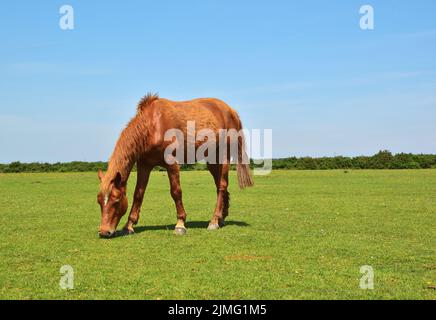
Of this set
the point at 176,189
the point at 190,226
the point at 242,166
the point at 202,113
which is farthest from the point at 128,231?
the point at 242,166

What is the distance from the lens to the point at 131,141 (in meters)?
11.2

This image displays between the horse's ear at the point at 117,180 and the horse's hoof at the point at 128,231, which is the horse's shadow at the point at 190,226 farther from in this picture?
the horse's ear at the point at 117,180

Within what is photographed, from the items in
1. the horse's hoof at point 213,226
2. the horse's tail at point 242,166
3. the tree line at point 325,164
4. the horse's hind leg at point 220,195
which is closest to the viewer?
the horse's hoof at point 213,226

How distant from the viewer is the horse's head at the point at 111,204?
1041 centimetres

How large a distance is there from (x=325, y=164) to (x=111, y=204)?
55707 mm

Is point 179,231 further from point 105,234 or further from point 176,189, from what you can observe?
point 105,234

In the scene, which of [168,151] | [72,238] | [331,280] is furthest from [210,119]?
[331,280]

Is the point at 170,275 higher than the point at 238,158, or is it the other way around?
the point at 238,158

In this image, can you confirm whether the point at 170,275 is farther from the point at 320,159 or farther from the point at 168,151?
the point at 320,159

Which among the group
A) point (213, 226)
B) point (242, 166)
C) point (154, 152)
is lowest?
point (213, 226)

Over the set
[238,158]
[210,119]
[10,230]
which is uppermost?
[210,119]

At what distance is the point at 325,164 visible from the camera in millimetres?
63938

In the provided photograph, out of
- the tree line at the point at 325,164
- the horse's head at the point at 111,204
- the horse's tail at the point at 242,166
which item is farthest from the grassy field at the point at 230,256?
the tree line at the point at 325,164
